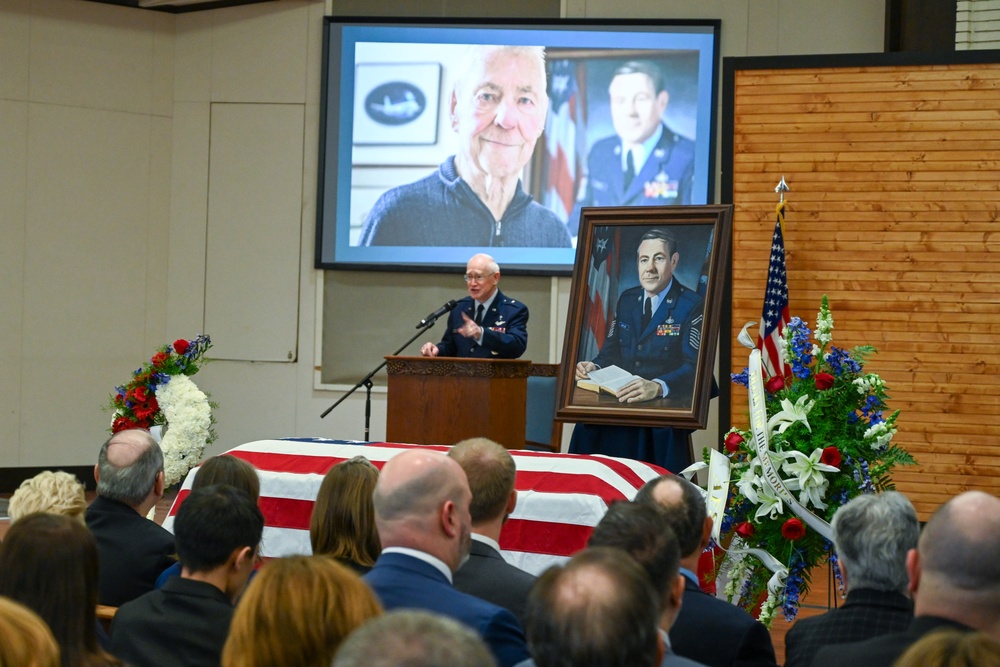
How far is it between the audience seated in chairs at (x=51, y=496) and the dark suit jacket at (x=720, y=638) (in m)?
1.59

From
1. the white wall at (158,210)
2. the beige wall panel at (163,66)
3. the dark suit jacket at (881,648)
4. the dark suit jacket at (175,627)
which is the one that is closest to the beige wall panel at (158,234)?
the white wall at (158,210)

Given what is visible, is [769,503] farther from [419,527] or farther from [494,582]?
[419,527]

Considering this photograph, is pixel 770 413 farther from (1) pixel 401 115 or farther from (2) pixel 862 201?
(1) pixel 401 115

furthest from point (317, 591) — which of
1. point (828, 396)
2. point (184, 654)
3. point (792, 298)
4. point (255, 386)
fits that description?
point (255, 386)

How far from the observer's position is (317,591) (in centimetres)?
152

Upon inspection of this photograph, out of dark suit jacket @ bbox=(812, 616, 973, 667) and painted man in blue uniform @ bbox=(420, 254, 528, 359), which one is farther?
painted man in blue uniform @ bbox=(420, 254, 528, 359)

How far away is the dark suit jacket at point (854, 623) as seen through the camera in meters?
2.14

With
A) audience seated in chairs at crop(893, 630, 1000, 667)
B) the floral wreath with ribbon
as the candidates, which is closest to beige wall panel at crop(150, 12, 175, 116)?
the floral wreath with ribbon

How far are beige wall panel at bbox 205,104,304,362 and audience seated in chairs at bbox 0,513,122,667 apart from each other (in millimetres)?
7475

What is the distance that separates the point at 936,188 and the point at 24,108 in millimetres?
7006

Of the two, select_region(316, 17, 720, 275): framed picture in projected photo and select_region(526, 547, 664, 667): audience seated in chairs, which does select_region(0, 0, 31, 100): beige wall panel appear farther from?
select_region(526, 547, 664, 667): audience seated in chairs

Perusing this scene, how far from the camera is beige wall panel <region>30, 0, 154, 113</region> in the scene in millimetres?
9055

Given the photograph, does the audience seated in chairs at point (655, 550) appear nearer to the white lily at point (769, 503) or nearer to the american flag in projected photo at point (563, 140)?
the white lily at point (769, 503)

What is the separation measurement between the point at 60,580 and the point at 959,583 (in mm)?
1521
